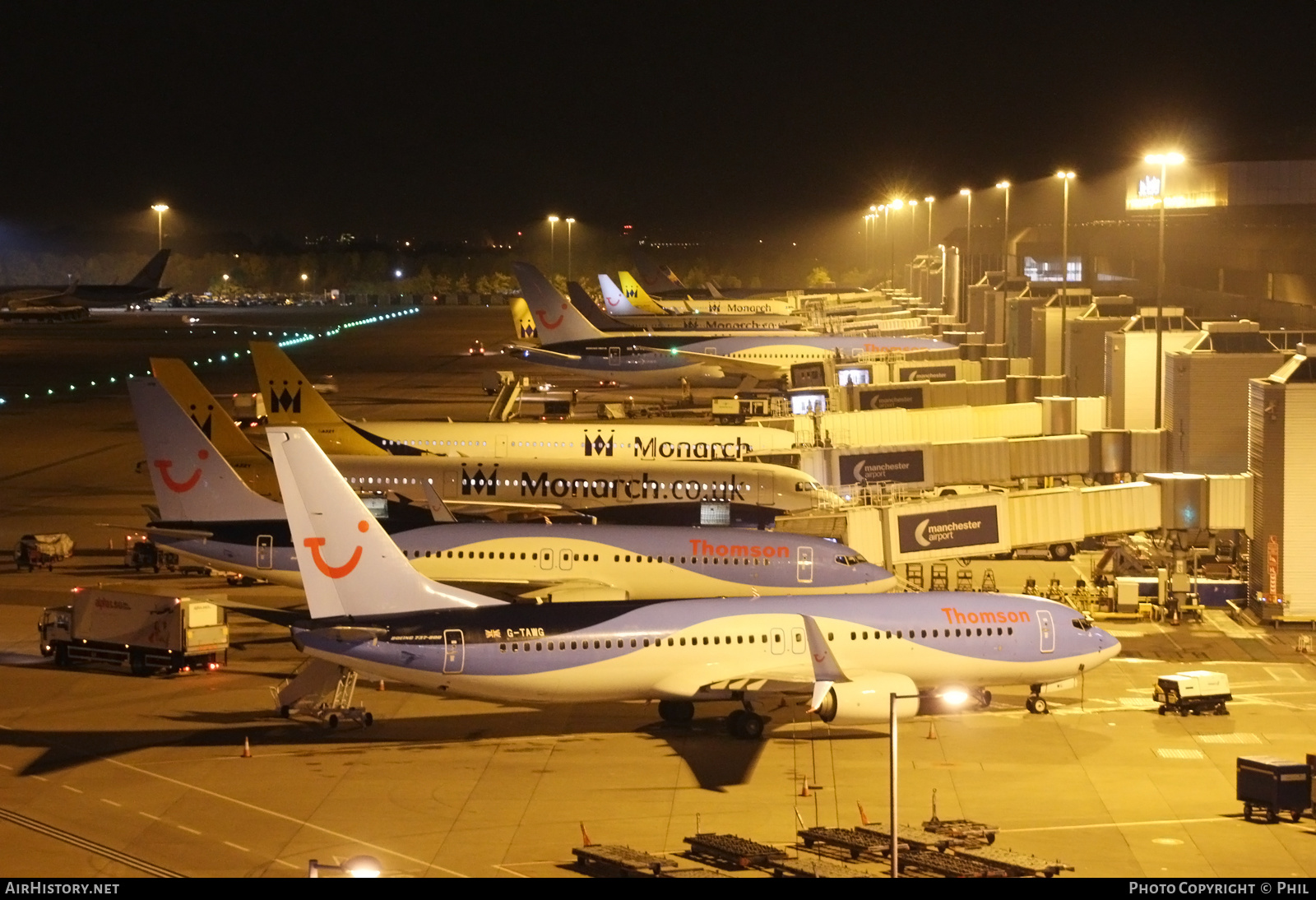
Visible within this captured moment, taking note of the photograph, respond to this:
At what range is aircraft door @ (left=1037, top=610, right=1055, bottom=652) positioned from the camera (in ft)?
125

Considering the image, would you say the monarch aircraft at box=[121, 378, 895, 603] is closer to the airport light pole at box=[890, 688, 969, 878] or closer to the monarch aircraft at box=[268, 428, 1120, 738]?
the monarch aircraft at box=[268, 428, 1120, 738]

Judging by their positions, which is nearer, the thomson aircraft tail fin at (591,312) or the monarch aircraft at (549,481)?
the monarch aircraft at (549,481)

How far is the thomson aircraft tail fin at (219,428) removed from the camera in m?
55.8

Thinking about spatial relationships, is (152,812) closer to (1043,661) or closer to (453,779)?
(453,779)

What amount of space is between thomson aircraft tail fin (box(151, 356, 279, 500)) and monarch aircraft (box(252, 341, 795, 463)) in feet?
25.1

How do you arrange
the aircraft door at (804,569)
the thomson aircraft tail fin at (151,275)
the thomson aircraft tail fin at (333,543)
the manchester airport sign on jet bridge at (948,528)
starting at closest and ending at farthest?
1. the thomson aircraft tail fin at (333,543)
2. the aircraft door at (804,569)
3. the manchester airport sign on jet bridge at (948,528)
4. the thomson aircraft tail fin at (151,275)

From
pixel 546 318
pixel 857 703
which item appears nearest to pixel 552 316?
pixel 546 318

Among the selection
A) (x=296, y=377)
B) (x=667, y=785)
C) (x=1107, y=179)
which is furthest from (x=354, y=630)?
(x=1107, y=179)

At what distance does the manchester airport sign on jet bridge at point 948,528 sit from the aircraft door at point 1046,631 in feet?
38.5

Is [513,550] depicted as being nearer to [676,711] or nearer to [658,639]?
[676,711]

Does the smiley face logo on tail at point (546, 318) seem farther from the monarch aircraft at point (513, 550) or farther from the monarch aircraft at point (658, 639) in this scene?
the monarch aircraft at point (658, 639)

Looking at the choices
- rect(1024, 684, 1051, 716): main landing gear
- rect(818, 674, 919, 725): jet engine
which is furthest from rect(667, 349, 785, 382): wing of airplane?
rect(818, 674, 919, 725): jet engine

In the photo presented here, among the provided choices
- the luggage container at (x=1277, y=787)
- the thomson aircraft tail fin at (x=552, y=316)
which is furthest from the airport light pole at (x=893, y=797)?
the thomson aircraft tail fin at (x=552, y=316)
